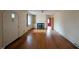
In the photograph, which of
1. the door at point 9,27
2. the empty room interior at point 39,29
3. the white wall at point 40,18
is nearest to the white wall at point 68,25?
the empty room interior at point 39,29

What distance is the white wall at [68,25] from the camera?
242 cm

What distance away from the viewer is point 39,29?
8.80 feet

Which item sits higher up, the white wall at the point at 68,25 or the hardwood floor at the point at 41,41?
the white wall at the point at 68,25

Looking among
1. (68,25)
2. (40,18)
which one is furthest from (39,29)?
(68,25)

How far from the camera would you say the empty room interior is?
243 centimetres

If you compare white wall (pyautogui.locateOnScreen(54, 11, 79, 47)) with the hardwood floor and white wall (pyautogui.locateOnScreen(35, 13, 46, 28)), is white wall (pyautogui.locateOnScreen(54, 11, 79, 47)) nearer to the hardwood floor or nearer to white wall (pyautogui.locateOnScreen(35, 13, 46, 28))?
the hardwood floor

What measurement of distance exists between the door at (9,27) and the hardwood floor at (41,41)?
105mm

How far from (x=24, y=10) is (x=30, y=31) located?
46 centimetres

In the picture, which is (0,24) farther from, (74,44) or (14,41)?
(74,44)

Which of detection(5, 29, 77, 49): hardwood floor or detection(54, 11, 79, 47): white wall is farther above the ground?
detection(54, 11, 79, 47): white wall

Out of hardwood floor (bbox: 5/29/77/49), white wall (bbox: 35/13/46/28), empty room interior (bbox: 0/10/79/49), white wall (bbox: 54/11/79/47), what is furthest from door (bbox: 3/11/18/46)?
white wall (bbox: 54/11/79/47)

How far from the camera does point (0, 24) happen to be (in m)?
2.43

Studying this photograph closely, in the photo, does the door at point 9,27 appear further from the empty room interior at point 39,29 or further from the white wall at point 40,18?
the white wall at point 40,18
